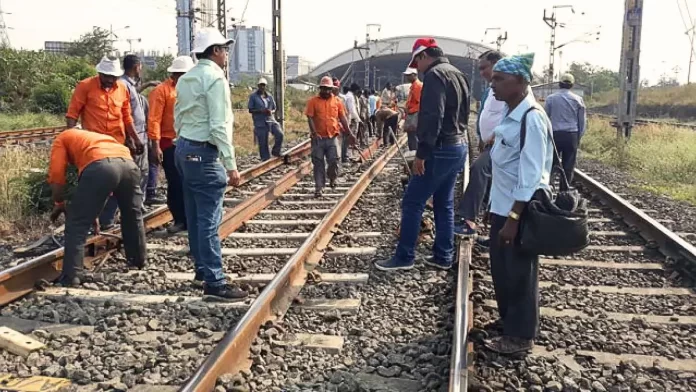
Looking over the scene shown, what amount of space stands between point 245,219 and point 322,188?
2.39 m

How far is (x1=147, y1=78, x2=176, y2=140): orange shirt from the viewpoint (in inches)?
271

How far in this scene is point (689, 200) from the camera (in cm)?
986

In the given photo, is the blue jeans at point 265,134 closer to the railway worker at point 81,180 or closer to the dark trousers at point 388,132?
the dark trousers at point 388,132

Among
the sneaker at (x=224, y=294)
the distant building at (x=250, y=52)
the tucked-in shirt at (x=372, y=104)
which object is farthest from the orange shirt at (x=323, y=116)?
the distant building at (x=250, y=52)

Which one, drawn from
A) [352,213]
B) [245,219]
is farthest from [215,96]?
[352,213]

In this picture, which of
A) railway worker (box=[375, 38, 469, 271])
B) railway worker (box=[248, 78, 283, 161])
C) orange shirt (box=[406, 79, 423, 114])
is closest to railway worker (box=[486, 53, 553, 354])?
railway worker (box=[375, 38, 469, 271])

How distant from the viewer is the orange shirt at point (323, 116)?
952 centimetres

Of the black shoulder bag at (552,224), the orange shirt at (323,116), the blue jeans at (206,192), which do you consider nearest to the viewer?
the black shoulder bag at (552,224)

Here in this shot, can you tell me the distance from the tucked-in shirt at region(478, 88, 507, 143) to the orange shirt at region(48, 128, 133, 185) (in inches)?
141

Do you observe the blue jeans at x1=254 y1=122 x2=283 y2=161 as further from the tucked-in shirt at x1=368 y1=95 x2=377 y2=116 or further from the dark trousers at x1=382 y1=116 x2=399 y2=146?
the tucked-in shirt at x1=368 y1=95 x2=377 y2=116

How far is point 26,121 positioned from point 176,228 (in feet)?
64.0

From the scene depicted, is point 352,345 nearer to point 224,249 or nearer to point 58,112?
point 224,249

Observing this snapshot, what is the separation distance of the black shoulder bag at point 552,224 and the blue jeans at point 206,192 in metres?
2.30

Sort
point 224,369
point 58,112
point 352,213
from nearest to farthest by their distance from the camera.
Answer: point 224,369 < point 352,213 < point 58,112
